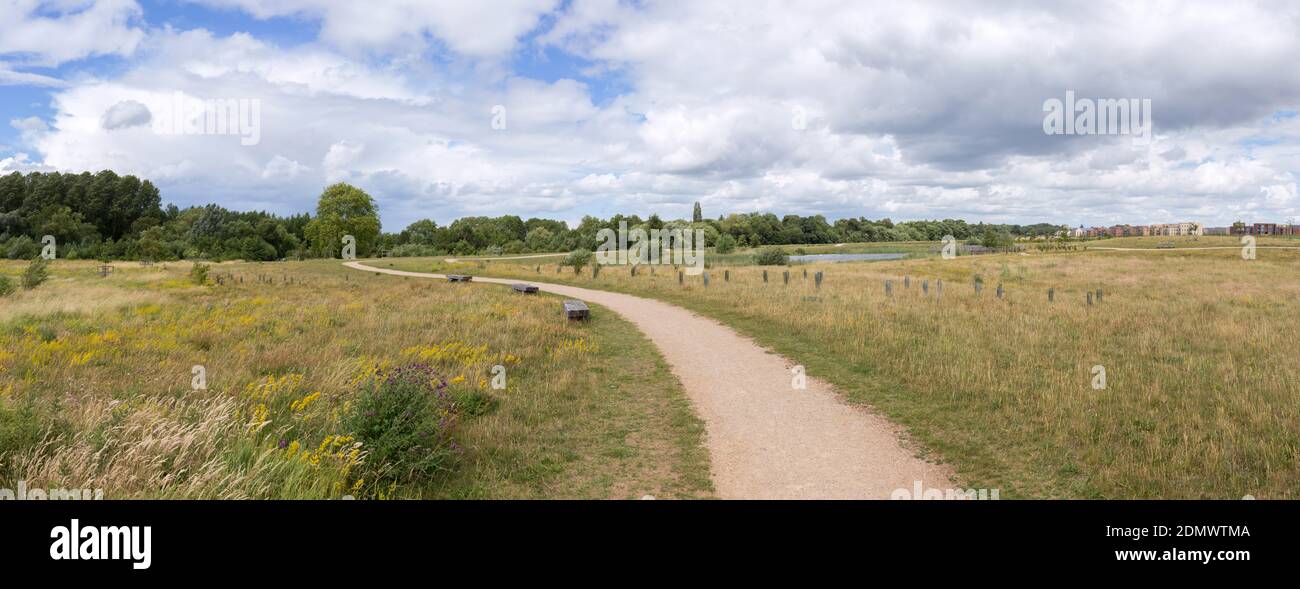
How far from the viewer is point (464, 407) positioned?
8.42 meters

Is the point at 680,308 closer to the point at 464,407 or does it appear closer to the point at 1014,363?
the point at 1014,363

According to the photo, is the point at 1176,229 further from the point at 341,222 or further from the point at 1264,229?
the point at 341,222

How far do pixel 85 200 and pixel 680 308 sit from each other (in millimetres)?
108720

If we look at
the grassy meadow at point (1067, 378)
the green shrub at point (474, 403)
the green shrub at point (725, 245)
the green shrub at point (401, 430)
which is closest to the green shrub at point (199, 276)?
the grassy meadow at point (1067, 378)

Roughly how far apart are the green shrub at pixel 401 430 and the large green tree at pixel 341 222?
8342 cm

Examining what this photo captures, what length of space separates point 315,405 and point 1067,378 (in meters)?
11.3

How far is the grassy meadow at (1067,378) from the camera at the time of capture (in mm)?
6137

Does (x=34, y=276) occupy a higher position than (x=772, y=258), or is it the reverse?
(x=772, y=258)

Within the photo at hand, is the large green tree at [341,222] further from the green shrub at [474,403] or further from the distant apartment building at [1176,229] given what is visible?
the distant apartment building at [1176,229]

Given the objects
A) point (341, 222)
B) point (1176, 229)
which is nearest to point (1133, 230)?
point (1176, 229)

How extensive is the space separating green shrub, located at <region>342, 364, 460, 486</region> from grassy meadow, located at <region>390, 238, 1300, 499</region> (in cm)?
555

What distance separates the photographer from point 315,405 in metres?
7.98

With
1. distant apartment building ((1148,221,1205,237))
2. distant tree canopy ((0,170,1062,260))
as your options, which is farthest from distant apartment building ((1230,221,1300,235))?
distant tree canopy ((0,170,1062,260))

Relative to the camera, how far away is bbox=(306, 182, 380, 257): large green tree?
8250cm
